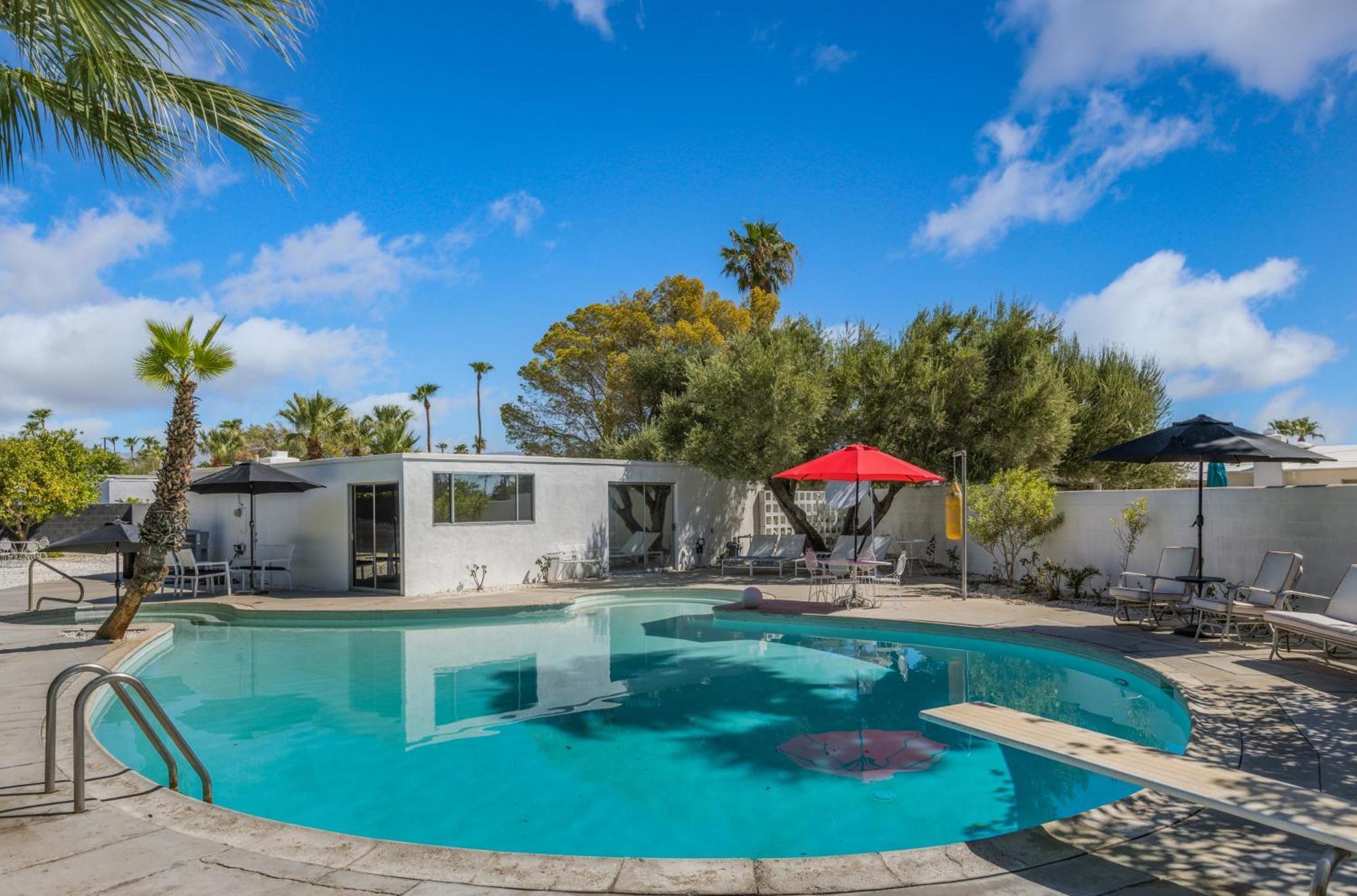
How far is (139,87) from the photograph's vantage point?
12.1 ft

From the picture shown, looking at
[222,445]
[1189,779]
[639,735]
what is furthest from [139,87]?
[222,445]

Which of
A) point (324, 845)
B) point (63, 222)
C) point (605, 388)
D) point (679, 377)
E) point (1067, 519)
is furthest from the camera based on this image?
point (605, 388)

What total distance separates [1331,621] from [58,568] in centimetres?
2585

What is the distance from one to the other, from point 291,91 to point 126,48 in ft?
2.70

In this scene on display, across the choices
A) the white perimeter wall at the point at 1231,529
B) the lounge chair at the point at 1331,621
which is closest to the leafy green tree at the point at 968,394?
the white perimeter wall at the point at 1231,529

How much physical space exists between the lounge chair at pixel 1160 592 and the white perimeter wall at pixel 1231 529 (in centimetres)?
52

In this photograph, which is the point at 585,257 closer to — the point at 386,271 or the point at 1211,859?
the point at 386,271

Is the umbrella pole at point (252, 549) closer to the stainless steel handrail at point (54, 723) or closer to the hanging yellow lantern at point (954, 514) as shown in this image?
the stainless steel handrail at point (54, 723)

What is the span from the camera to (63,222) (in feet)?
39.2

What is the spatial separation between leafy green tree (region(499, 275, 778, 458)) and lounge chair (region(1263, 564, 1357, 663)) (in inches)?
755

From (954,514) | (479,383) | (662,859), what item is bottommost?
(662,859)

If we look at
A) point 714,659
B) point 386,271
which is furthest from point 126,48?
point 386,271

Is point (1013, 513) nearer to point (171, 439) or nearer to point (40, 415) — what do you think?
point (171, 439)

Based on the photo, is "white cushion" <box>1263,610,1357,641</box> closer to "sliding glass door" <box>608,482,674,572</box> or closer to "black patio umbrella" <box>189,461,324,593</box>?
"sliding glass door" <box>608,482,674,572</box>
